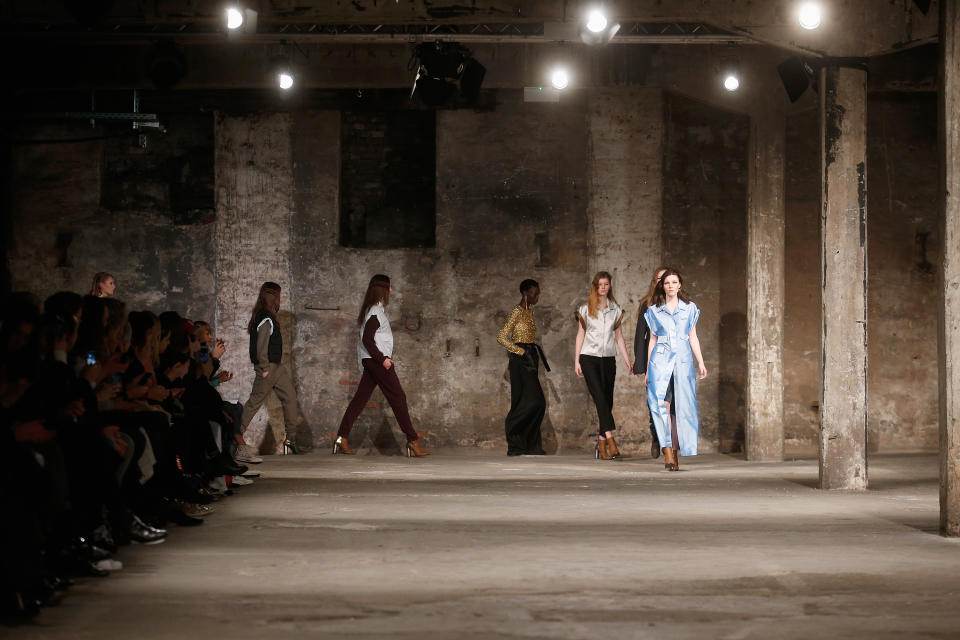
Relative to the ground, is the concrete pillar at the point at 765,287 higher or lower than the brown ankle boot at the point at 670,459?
higher

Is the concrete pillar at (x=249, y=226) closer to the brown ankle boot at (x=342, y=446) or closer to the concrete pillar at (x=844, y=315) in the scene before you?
the brown ankle boot at (x=342, y=446)

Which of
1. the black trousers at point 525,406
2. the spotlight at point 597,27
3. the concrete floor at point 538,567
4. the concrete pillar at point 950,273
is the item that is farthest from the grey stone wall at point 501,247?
the concrete pillar at point 950,273

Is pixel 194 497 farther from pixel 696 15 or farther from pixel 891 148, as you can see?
pixel 891 148

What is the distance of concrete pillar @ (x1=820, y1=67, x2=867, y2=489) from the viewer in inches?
328

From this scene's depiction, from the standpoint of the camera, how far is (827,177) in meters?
8.38

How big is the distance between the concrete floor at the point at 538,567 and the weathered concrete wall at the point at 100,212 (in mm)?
4882

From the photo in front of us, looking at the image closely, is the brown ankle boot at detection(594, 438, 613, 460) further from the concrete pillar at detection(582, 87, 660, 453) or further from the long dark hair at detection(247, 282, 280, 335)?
the long dark hair at detection(247, 282, 280, 335)

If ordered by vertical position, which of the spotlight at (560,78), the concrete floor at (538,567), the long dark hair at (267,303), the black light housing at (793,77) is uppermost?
the spotlight at (560,78)

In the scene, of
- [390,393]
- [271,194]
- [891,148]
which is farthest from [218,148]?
[891,148]

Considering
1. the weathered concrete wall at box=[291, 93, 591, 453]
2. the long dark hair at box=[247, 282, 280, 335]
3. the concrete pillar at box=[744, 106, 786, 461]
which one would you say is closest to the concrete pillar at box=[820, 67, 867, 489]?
the concrete pillar at box=[744, 106, 786, 461]

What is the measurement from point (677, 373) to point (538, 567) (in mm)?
4863

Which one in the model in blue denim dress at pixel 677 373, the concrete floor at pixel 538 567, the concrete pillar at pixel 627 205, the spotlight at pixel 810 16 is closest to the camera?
the concrete floor at pixel 538 567

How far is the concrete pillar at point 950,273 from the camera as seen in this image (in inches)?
245

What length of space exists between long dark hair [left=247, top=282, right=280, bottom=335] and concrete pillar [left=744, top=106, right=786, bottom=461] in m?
4.98
